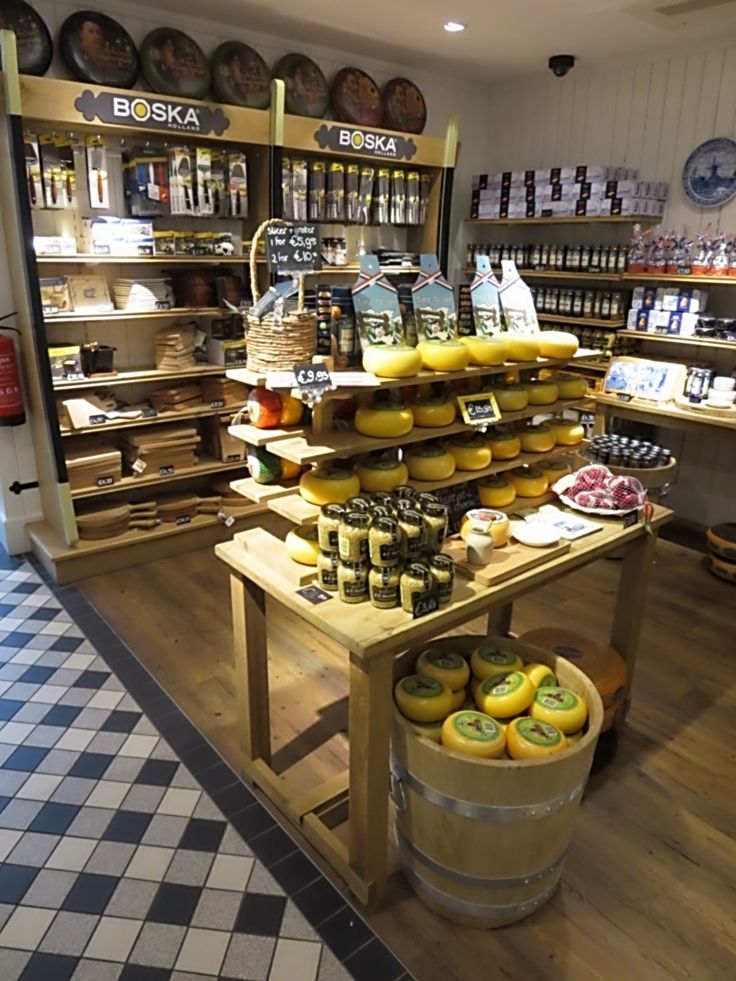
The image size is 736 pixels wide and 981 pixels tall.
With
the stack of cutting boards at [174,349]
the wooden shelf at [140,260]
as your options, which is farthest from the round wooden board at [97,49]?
the stack of cutting boards at [174,349]

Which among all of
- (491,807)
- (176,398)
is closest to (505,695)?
(491,807)

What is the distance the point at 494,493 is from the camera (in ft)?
7.88

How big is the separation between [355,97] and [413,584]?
3656mm

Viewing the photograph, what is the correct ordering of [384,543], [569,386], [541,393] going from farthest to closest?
[569,386] → [541,393] → [384,543]

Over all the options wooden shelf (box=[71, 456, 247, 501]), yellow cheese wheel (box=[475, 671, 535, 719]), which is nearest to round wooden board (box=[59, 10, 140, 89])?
wooden shelf (box=[71, 456, 247, 501])

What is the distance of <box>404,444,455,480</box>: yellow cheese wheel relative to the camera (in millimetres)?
2195

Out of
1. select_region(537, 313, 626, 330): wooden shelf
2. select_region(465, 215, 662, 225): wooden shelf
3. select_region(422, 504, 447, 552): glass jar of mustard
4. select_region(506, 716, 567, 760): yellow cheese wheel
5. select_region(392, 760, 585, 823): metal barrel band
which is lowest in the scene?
select_region(392, 760, 585, 823): metal barrel band

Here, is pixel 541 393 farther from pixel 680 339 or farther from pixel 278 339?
pixel 680 339

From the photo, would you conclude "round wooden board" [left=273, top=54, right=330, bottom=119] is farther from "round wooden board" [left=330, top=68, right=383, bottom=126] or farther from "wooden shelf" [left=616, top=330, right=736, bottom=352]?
"wooden shelf" [left=616, top=330, right=736, bottom=352]

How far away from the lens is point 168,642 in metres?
3.19

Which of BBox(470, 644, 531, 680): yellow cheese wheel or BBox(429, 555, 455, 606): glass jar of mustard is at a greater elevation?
BBox(429, 555, 455, 606): glass jar of mustard

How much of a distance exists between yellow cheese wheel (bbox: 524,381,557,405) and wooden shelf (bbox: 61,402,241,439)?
2106 millimetres

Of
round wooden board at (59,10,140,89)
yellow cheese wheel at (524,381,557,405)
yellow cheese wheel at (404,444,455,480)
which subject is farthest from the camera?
round wooden board at (59,10,140,89)

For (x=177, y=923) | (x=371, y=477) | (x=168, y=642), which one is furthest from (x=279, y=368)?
(x=168, y=642)
